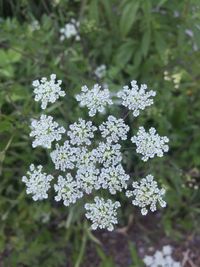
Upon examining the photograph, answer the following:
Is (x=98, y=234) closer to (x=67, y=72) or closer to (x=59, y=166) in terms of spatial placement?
(x=67, y=72)

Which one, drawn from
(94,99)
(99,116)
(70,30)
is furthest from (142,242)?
(94,99)

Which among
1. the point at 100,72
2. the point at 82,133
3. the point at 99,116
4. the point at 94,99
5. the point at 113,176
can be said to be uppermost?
the point at 100,72

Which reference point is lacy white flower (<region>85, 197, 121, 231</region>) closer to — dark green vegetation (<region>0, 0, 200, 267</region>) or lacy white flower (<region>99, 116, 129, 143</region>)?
lacy white flower (<region>99, 116, 129, 143</region>)

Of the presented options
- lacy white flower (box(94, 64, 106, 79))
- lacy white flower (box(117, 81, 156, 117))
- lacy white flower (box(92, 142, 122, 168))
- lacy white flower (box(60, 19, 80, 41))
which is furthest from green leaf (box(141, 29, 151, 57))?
lacy white flower (box(92, 142, 122, 168))

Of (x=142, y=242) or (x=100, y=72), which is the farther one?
(x=142, y=242)

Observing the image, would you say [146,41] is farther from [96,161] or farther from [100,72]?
[96,161]

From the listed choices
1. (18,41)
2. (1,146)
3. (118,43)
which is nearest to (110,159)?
(1,146)

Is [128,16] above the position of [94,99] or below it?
above

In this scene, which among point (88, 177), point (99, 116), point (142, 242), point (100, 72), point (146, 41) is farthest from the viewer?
point (142, 242)
